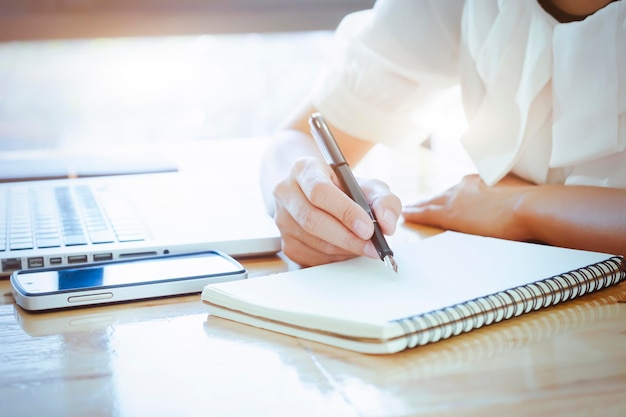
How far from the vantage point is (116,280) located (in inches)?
27.9

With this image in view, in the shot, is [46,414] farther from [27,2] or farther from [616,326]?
[27,2]

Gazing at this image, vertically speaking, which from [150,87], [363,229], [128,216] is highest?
[363,229]

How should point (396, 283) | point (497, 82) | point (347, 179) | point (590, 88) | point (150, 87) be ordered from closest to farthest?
1. point (396, 283)
2. point (347, 179)
3. point (590, 88)
4. point (497, 82)
5. point (150, 87)

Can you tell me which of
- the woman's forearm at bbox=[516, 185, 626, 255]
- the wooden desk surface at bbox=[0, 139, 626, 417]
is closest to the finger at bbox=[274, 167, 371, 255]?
the wooden desk surface at bbox=[0, 139, 626, 417]

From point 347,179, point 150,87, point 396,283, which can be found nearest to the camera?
point 396,283

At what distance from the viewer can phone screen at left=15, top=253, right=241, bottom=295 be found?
0.69 m

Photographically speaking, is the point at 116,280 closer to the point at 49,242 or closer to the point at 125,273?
the point at 125,273

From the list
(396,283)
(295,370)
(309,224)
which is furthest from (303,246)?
(295,370)

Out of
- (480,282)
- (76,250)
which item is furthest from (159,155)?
(480,282)

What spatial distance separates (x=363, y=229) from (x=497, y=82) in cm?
39

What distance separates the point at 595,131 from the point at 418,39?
316mm

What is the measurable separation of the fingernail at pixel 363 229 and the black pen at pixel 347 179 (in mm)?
12

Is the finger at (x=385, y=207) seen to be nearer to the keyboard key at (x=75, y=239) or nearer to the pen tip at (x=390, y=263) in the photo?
the pen tip at (x=390, y=263)

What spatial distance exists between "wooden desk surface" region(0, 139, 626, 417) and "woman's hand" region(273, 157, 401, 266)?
5.6 inches
